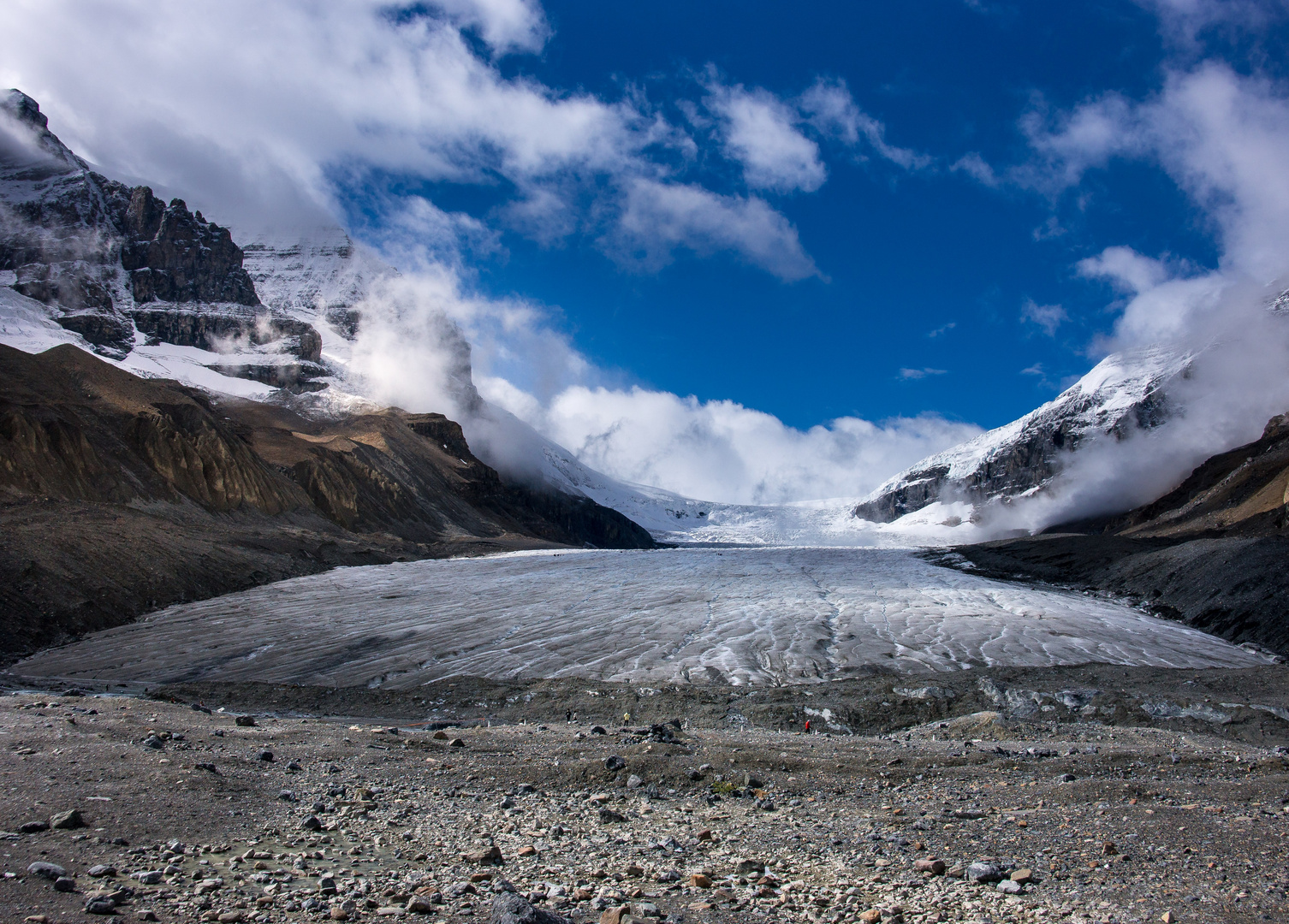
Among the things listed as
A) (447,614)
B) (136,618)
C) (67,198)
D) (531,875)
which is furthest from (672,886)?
(67,198)

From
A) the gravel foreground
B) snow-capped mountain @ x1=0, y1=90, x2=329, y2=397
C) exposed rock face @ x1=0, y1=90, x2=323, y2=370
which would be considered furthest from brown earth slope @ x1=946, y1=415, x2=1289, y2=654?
exposed rock face @ x1=0, y1=90, x2=323, y2=370

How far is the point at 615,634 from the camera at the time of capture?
23.0 metres

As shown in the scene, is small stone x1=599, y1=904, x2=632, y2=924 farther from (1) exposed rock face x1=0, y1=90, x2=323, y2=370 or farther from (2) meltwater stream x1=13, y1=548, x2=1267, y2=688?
(1) exposed rock face x1=0, y1=90, x2=323, y2=370

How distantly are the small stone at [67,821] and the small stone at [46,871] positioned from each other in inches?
40.2

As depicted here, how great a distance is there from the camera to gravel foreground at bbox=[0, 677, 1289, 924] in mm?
4754

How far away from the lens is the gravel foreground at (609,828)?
187 inches

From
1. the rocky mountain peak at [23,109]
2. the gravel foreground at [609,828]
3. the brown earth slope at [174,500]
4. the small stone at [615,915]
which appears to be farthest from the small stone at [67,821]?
the rocky mountain peak at [23,109]

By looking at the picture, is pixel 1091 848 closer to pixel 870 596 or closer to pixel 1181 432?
pixel 870 596

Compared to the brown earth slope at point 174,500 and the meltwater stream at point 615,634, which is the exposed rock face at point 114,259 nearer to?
the brown earth slope at point 174,500

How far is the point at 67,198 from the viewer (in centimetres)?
14175

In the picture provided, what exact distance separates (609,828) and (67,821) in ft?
14.7

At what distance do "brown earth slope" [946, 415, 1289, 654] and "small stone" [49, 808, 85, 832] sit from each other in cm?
3084

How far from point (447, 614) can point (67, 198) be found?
561ft

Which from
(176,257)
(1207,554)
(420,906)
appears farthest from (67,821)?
(176,257)
